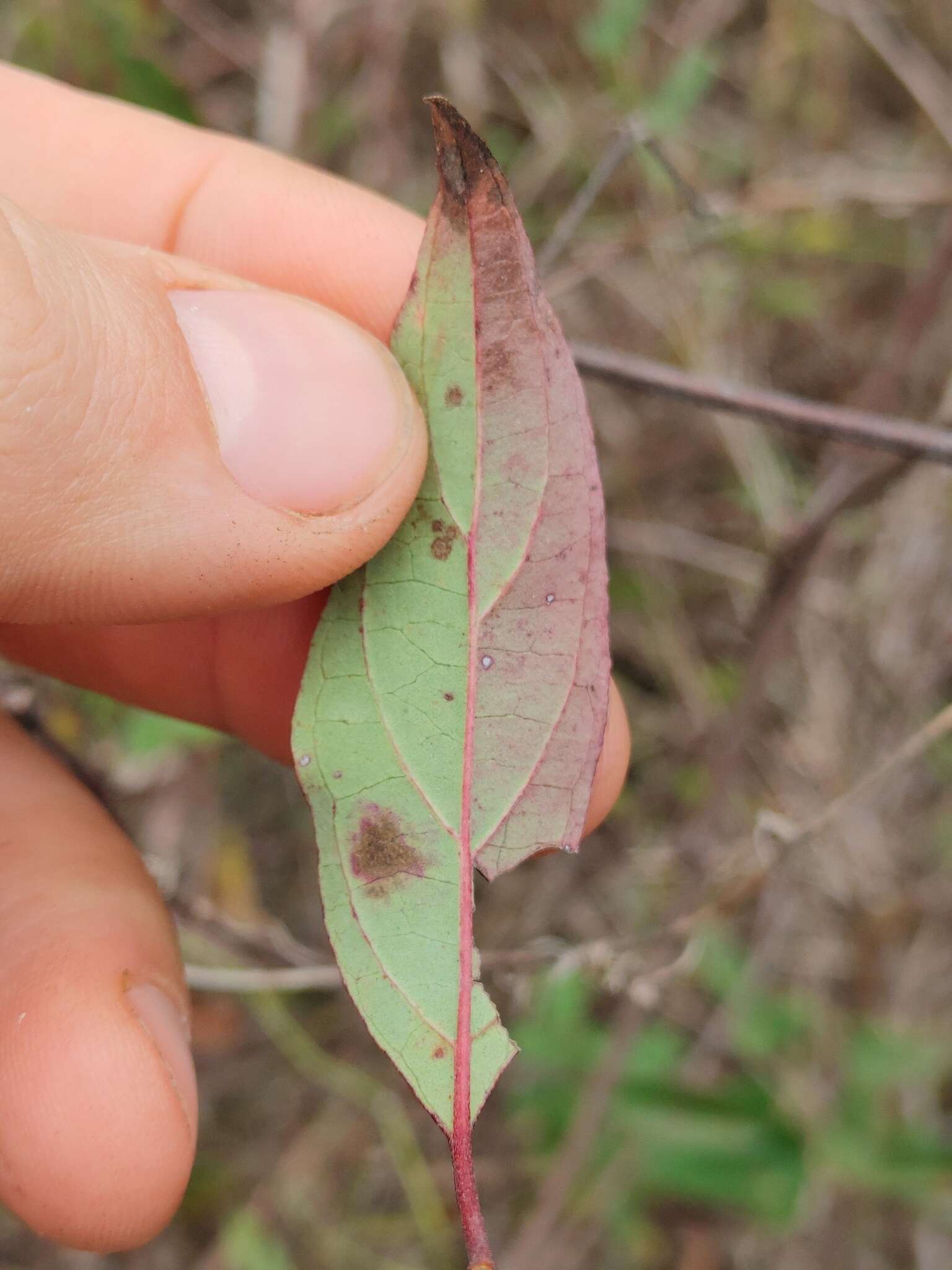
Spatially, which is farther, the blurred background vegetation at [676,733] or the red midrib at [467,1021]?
the blurred background vegetation at [676,733]

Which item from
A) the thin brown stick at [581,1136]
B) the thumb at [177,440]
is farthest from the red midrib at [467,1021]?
the thin brown stick at [581,1136]

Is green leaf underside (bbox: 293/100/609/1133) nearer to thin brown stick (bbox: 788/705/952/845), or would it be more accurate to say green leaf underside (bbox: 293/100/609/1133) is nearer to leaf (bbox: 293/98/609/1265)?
leaf (bbox: 293/98/609/1265)

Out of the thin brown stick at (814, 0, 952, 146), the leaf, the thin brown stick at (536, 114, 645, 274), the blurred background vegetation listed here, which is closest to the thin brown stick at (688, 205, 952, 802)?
the blurred background vegetation

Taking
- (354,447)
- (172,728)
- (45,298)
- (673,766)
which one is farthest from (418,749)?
(673,766)

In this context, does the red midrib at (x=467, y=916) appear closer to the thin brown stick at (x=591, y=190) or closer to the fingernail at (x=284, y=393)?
the fingernail at (x=284, y=393)

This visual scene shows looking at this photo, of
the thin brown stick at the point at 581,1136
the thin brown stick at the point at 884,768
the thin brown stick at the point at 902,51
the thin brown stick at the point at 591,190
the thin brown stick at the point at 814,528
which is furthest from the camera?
the thin brown stick at the point at 902,51

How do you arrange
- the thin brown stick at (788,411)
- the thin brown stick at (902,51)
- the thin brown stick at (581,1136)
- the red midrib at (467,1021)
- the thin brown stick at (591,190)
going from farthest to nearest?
the thin brown stick at (902,51) < the thin brown stick at (581,1136) < the thin brown stick at (591,190) < the thin brown stick at (788,411) < the red midrib at (467,1021)

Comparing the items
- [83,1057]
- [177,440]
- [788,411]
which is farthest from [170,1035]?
[788,411]
